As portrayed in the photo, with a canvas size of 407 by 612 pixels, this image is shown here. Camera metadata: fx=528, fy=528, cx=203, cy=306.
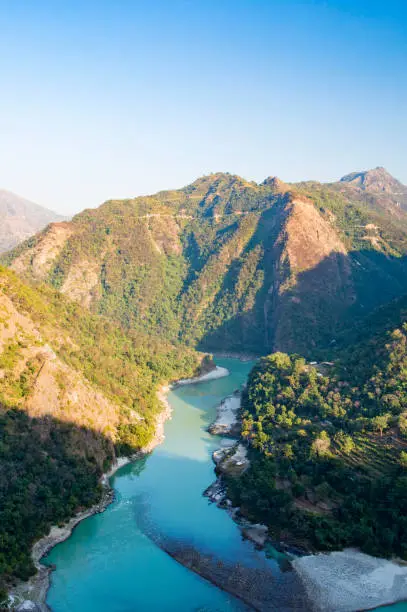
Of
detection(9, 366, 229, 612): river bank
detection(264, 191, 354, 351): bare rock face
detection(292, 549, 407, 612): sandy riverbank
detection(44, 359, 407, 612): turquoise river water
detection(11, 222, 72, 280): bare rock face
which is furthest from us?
detection(11, 222, 72, 280): bare rock face

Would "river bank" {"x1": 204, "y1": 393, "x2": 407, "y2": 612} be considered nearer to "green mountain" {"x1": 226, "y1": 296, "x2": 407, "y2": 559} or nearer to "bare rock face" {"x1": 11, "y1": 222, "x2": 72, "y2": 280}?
"green mountain" {"x1": 226, "y1": 296, "x2": 407, "y2": 559}

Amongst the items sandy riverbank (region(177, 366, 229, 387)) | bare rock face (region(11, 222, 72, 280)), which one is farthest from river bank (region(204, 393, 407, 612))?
bare rock face (region(11, 222, 72, 280))

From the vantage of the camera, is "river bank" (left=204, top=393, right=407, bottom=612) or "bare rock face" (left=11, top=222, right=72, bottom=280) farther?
"bare rock face" (left=11, top=222, right=72, bottom=280)

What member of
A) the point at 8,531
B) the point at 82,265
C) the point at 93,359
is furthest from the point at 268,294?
the point at 8,531

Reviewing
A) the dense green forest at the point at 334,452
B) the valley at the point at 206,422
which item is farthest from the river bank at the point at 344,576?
the dense green forest at the point at 334,452

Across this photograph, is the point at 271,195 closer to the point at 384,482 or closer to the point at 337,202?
the point at 337,202

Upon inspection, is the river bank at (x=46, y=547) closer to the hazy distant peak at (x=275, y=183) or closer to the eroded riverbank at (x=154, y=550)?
the eroded riverbank at (x=154, y=550)
